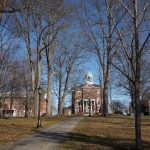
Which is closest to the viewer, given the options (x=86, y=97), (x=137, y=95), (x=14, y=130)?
(x=137, y=95)

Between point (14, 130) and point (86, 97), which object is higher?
point (86, 97)

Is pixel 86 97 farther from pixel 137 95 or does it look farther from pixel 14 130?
pixel 137 95

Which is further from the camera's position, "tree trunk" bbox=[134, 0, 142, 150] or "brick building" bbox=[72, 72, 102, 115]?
"brick building" bbox=[72, 72, 102, 115]

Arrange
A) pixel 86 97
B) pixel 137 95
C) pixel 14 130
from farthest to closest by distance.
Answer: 1. pixel 86 97
2. pixel 14 130
3. pixel 137 95

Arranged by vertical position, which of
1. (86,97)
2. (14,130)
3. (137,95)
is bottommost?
(14,130)

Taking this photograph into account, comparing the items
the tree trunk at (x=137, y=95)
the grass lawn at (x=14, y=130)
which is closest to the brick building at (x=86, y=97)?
the grass lawn at (x=14, y=130)

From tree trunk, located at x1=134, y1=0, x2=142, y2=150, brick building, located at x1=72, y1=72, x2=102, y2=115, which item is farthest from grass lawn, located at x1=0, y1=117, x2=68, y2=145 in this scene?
brick building, located at x1=72, y1=72, x2=102, y2=115

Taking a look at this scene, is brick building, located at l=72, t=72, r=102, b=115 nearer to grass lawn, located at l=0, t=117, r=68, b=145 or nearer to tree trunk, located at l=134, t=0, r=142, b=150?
grass lawn, located at l=0, t=117, r=68, b=145

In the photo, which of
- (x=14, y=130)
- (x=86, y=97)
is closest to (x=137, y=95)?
(x=14, y=130)

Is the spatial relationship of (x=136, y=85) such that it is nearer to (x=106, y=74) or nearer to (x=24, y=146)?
(x=24, y=146)

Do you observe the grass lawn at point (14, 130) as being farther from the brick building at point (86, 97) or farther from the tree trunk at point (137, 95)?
the brick building at point (86, 97)

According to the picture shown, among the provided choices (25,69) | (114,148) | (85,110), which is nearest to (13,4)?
(114,148)

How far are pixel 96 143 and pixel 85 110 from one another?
74503mm

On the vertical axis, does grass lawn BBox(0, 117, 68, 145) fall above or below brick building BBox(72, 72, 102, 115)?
below
